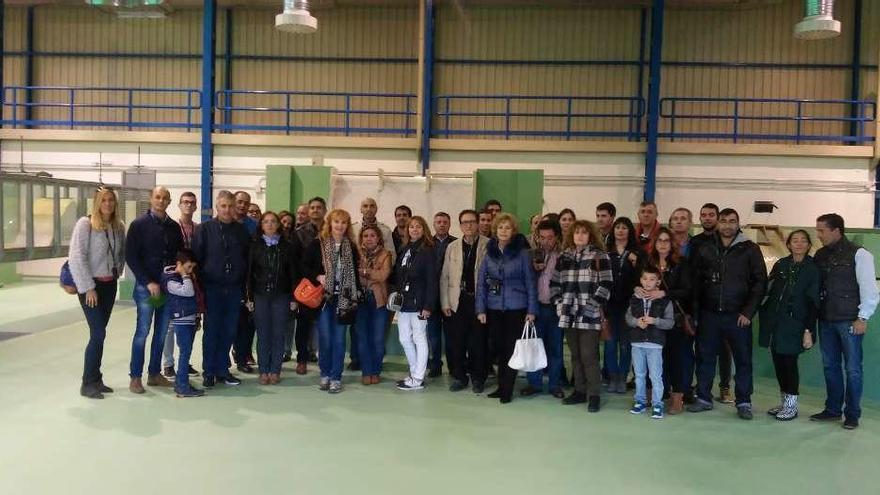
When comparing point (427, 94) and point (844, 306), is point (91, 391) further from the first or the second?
point (427, 94)

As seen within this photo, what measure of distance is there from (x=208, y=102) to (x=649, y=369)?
9.82 metres

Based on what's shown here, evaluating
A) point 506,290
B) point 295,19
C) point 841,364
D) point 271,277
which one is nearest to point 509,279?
point 506,290

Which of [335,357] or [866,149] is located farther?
[866,149]

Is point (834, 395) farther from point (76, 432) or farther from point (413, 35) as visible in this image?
point (413, 35)

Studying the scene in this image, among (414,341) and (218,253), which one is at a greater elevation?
(218,253)

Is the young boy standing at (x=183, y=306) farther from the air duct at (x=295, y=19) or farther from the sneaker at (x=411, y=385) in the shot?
the air duct at (x=295, y=19)

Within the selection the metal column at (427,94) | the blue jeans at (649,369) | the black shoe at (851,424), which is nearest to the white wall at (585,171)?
the metal column at (427,94)

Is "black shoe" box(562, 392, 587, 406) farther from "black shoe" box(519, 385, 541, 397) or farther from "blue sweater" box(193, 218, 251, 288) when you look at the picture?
"blue sweater" box(193, 218, 251, 288)

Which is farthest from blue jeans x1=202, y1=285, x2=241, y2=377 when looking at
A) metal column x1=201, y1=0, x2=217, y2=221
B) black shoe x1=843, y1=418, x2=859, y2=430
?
metal column x1=201, y1=0, x2=217, y2=221

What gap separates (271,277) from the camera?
5199mm

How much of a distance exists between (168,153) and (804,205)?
11.7 meters

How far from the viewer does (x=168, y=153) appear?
12438 millimetres

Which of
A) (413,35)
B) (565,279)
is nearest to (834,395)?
(565,279)

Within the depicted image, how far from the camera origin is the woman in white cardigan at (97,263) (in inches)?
182
